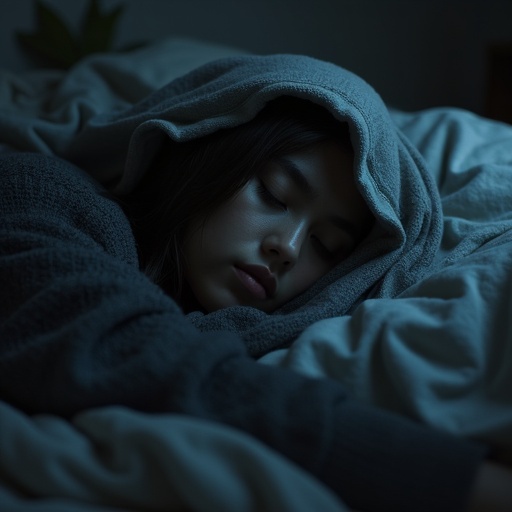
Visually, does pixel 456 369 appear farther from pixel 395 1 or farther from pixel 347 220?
Result: pixel 395 1

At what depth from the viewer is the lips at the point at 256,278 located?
870 millimetres

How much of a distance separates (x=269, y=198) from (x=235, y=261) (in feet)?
0.33

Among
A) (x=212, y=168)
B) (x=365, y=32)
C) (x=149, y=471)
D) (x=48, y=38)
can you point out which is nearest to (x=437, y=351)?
(x=149, y=471)

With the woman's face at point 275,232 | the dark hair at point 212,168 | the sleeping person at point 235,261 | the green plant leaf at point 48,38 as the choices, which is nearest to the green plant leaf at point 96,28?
the green plant leaf at point 48,38

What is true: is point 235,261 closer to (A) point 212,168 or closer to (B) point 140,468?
(A) point 212,168

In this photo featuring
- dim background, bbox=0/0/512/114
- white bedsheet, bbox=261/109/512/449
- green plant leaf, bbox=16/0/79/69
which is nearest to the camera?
white bedsheet, bbox=261/109/512/449

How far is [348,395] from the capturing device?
0.58 meters

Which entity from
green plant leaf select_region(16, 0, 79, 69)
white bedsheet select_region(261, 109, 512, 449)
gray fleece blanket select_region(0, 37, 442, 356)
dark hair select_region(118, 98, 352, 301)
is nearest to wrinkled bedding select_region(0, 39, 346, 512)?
white bedsheet select_region(261, 109, 512, 449)

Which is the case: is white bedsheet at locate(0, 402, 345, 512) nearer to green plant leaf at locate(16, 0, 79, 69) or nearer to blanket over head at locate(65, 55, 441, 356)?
blanket over head at locate(65, 55, 441, 356)

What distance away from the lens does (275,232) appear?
869 millimetres

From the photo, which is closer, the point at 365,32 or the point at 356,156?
the point at 356,156

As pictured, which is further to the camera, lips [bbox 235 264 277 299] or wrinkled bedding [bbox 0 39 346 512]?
lips [bbox 235 264 277 299]

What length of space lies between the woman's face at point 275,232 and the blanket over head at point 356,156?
41 millimetres

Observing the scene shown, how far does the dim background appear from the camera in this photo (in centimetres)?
186
